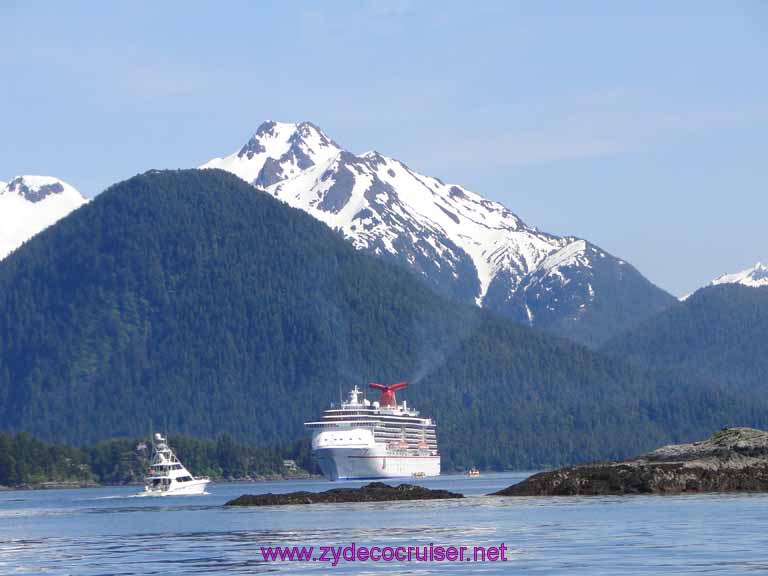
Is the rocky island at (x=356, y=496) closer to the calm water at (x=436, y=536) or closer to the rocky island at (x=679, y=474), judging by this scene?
the calm water at (x=436, y=536)

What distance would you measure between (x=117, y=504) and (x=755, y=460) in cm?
6942

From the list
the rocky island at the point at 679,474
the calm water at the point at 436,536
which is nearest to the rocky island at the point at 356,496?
the calm water at the point at 436,536

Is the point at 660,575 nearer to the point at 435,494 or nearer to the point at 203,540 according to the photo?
the point at 203,540

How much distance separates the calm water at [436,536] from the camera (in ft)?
245

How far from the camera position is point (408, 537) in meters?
91.3

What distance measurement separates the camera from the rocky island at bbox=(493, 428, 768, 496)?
5089 inches

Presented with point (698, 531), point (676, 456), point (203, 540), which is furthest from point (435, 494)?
point (698, 531)

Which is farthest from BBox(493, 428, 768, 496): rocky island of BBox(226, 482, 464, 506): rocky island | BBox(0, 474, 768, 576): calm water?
BBox(226, 482, 464, 506): rocky island

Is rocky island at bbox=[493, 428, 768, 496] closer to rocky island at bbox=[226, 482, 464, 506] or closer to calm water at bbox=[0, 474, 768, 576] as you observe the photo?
calm water at bbox=[0, 474, 768, 576]

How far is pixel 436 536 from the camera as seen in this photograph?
91500mm

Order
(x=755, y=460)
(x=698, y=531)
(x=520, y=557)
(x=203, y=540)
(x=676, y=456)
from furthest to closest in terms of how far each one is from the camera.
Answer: (x=676, y=456) < (x=755, y=460) < (x=203, y=540) < (x=698, y=531) < (x=520, y=557)

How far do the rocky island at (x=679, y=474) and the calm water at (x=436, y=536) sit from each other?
220 inches

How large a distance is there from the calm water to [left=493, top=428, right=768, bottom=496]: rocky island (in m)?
5.59

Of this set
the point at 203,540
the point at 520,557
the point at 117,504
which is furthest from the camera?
the point at 117,504
